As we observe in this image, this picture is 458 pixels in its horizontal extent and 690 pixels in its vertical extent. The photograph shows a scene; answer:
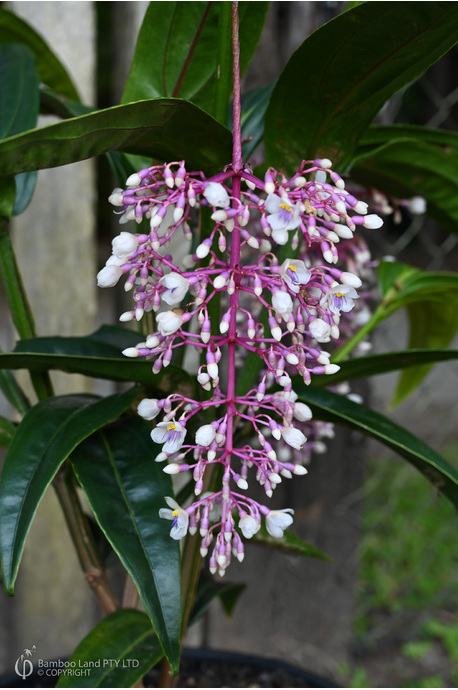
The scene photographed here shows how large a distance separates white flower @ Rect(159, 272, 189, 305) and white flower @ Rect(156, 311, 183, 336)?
0.04ft

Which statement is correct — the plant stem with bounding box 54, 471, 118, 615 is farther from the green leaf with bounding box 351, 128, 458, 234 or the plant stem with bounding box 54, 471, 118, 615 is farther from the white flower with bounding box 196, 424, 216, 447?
the green leaf with bounding box 351, 128, 458, 234

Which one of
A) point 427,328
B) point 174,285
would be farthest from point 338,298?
point 427,328

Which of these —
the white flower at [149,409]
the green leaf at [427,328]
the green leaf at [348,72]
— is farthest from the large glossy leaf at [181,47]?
the green leaf at [427,328]

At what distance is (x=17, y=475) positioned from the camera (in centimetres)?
58

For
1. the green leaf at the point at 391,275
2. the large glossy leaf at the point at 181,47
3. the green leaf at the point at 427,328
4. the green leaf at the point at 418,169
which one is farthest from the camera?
the green leaf at the point at 427,328

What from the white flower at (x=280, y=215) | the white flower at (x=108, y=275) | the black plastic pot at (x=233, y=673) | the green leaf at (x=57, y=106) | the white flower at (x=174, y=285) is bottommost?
the black plastic pot at (x=233, y=673)

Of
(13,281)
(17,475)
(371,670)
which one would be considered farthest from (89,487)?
(371,670)

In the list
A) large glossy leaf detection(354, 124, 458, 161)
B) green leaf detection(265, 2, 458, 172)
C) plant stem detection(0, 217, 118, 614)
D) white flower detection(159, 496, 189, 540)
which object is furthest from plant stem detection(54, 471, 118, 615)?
large glossy leaf detection(354, 124, 458, 161)

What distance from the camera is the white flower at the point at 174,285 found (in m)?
0.51

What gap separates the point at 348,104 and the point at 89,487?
430 millimetres

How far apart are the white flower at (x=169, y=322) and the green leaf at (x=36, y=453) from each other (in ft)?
0.45

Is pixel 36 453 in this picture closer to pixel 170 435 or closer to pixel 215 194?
pixel 170 435

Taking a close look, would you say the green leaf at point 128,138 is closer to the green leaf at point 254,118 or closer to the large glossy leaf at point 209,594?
the green leaf at point 254,118

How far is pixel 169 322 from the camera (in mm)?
517
